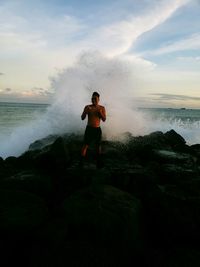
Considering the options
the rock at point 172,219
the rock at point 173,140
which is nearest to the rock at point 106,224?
the rock at point 172,219

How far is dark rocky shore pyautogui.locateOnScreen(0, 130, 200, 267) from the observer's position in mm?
3574

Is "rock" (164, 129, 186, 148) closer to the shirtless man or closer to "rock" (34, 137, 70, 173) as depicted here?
the shirtless man

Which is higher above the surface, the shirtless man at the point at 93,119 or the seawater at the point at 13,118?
the shirtless man at the point at 93,119

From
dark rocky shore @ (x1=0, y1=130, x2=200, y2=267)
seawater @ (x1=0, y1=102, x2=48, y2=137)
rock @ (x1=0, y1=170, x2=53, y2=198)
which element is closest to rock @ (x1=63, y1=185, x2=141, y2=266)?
dark rocky shore @ (x1=0, y1=130, x2=200, y2=267)

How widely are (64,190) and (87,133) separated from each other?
4.87 ft

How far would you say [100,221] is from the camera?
3887mm

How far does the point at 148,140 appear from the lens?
9.97 metres

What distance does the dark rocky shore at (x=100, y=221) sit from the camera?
11.7 feet

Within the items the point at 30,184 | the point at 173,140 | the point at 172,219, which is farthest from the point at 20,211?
the point at 173,140

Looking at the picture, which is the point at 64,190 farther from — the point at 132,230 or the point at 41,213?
the point at 132,230

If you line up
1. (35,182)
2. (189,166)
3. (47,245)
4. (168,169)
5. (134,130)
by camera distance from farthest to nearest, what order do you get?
(134,130)
(189,166)
(168,169)
(35,182)
(47,245)

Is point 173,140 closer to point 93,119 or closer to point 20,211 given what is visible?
point 93,119

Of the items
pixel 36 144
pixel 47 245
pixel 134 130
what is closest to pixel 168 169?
pixel 47 245

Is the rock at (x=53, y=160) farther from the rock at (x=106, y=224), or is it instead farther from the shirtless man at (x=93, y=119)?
the rock at (x=106, y=224)
